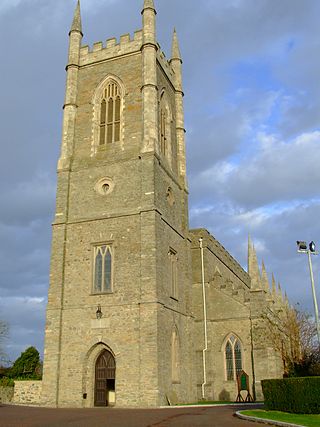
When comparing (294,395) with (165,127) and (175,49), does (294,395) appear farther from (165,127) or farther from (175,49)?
(175,49)

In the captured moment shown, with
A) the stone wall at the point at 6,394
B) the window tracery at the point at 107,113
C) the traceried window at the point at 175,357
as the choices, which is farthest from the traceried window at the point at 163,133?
the stone wall at the point at 6,394

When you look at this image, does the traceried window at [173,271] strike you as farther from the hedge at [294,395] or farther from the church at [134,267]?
the hedge at [294,395]

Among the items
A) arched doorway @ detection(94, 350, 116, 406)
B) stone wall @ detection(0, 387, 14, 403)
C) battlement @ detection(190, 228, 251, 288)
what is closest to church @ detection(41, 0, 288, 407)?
arched doorway @ detection(94, 350, 116, 406)

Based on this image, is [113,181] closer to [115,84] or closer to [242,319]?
[115,84]

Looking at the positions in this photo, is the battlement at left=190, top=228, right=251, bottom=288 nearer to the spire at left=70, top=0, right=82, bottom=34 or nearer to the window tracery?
the window tracery

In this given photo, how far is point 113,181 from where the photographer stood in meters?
29.5

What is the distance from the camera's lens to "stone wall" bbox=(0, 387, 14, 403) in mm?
28062

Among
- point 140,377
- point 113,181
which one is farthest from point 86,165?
point 140,377

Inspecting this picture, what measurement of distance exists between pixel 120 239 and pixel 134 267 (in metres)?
2.01

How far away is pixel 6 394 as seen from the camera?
93.2 feet

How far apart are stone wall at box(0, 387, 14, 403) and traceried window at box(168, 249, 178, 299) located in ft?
37.2

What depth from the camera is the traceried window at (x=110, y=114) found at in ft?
103

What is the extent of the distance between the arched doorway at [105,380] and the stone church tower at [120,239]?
0.18 ft

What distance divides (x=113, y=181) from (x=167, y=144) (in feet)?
21.7
